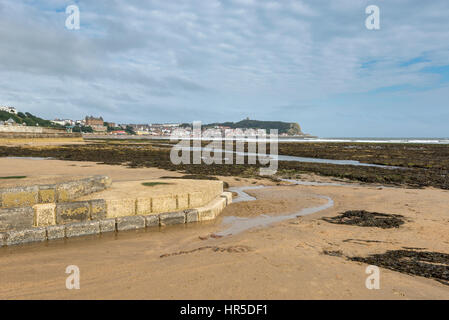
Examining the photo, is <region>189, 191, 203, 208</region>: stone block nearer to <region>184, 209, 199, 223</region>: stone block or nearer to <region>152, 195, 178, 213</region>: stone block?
<region>184, 209, 199, 223</region>: stone block

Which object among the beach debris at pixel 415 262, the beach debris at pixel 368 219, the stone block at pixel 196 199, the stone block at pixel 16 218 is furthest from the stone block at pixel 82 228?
the beach debris at pixel 368 219

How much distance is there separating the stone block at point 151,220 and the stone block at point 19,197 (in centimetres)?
278

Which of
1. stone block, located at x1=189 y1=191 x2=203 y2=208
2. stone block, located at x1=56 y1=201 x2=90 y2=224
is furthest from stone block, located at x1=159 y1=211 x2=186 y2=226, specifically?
stone block, located at x1=56 y1=201 x2=90 y2=224

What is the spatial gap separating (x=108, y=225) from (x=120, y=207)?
559 mm

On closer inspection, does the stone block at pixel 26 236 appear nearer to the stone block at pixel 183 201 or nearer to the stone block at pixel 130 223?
the stone block at pixel 130 223

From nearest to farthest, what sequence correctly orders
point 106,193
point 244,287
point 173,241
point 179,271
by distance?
point 244,287 < point 179,271 < point 173,241 < point 106,193

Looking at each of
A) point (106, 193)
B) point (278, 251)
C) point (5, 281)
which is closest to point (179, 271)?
point (278, 251)

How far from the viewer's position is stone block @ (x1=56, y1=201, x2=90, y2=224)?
671 cm

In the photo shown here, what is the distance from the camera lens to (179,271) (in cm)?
496

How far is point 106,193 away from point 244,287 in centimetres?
549

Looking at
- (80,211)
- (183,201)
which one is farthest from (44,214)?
(183,201)
